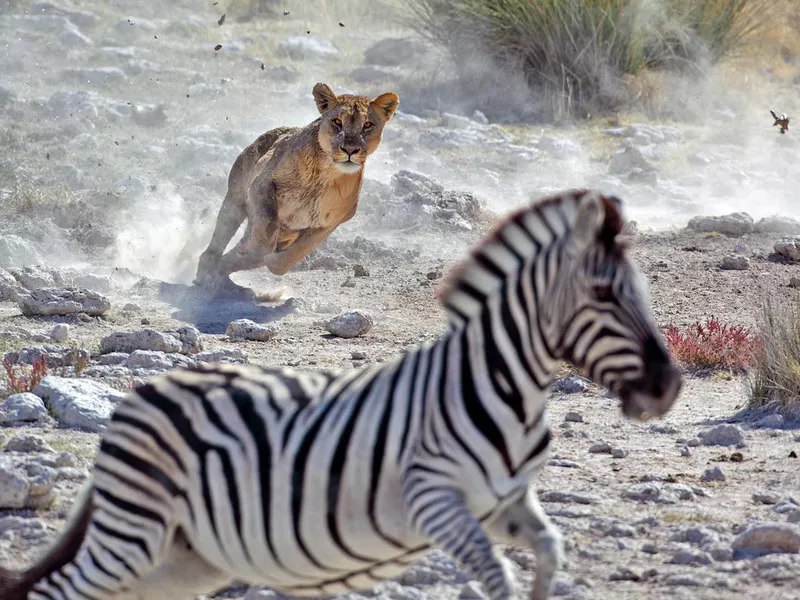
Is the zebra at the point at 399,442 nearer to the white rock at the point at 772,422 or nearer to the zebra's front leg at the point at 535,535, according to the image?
the zebra's front leg at the point at 535,535

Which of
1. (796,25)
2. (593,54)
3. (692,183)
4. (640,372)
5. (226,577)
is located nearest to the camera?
(640,372)

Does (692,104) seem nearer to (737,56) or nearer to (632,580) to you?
(737,56)

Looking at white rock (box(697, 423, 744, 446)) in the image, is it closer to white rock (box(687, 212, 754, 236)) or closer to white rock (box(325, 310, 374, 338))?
white rock (box(325, 310, 374, 338))

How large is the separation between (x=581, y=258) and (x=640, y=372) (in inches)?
14.2

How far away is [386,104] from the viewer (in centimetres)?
1308

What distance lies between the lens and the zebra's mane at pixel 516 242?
3.91 m

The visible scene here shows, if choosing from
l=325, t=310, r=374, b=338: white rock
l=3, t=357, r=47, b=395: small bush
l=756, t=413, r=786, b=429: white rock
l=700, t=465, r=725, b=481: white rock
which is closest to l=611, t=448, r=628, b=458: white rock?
l=700, t=465, r=725, b=481: white rock

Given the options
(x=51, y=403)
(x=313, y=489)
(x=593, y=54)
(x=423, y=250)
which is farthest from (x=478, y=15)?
(x=313, y=489)

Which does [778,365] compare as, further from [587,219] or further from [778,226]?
[778,226]

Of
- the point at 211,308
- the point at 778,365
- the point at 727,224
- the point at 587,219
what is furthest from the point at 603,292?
the point at 727,224

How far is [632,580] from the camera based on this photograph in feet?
18.0

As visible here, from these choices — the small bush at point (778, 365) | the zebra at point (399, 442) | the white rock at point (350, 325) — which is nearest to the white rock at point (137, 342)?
the white rock at point (350, 325)

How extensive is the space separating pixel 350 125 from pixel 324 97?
0.48m

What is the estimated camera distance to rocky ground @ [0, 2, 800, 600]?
6117 millimetres
